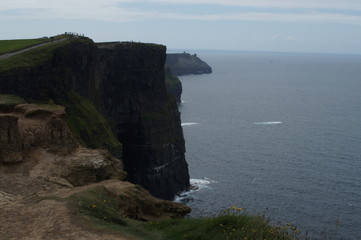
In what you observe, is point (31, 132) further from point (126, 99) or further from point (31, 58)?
point (126, 99)

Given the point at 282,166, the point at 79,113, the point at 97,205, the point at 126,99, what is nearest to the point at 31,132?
the point at 97,205

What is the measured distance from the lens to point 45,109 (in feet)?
131

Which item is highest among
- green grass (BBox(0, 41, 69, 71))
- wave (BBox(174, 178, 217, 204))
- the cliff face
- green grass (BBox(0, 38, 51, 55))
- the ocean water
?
green grass (BBox(0, 38, 51, 55))

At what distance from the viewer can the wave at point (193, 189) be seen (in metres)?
79.7

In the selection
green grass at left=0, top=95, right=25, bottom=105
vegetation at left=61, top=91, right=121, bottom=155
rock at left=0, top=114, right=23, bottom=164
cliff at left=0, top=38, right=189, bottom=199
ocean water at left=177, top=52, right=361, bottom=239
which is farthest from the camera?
ocean water at left=177, top=52, right=361, bottom=239

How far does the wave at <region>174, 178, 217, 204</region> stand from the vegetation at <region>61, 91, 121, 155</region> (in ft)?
57.7

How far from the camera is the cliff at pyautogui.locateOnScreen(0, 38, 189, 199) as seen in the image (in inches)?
2653

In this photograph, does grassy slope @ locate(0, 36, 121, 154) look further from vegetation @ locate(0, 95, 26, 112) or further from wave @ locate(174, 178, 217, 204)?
wave @ locate(174, 178, 217, 204)

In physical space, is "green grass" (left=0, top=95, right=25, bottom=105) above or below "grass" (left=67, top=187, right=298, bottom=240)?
above

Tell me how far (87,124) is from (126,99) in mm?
21219

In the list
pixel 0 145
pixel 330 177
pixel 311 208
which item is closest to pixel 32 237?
pixel 0 145

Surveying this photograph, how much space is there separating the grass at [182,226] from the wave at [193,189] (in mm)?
54531

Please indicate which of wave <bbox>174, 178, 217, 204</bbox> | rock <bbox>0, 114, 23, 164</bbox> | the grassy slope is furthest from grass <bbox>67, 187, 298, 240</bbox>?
wave <bbox>174, 178, 217, 204</bbox>

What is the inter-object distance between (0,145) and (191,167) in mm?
67387
